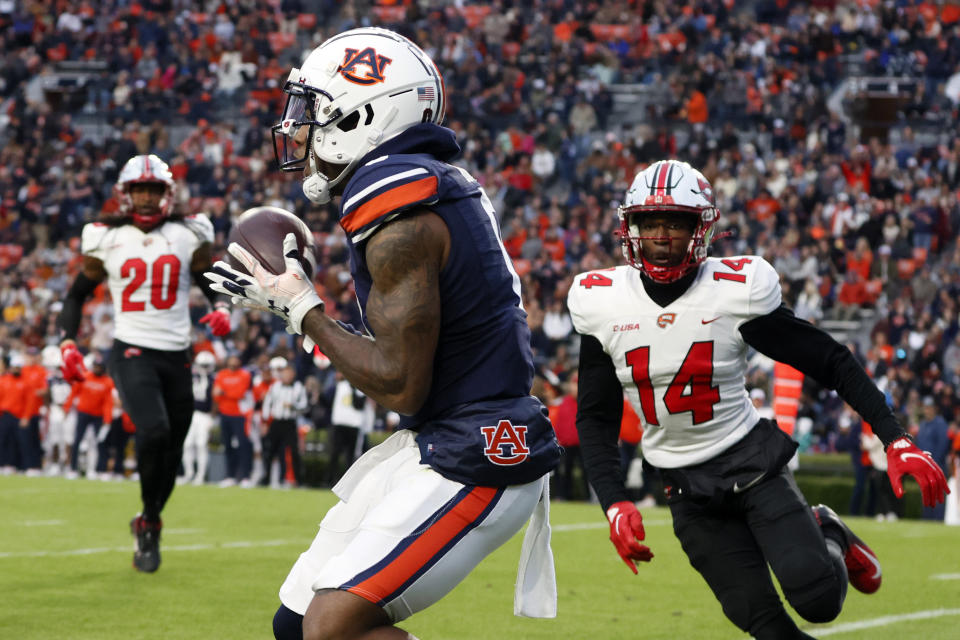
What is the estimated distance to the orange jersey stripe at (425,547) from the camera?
2.81 meters

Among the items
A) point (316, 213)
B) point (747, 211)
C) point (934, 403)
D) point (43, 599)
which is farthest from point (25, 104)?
point (43, 599)

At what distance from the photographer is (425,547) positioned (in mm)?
2871

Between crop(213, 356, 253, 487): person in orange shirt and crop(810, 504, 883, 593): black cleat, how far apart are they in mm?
12921

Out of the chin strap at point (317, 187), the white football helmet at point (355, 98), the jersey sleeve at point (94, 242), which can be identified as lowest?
the jersey sleeve at point (94, 242)

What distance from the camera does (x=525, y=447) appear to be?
9.80 feet

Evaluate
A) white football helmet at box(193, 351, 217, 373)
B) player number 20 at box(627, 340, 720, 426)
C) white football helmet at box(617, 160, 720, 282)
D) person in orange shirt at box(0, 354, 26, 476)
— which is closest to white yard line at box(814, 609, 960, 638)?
player number 20 at box(627, 340, 720, 426)

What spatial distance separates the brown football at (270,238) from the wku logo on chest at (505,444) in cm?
61

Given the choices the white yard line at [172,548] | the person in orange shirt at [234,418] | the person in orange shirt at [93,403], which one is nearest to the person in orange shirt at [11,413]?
the person in orange shirt at [93,403]

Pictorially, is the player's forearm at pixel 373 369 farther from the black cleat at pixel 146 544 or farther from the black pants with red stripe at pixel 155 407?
the black cleat at pixel 146 544

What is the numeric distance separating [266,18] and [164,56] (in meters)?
2.15

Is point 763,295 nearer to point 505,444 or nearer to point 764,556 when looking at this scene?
point 764,556

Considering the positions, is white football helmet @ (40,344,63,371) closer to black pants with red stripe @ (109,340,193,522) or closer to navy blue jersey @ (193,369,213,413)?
navy blue jersey @ (193,369,213,413)

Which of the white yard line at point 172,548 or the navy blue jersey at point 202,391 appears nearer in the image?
the white yard line at point 172,548

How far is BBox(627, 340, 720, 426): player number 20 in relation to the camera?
4.08 metres
